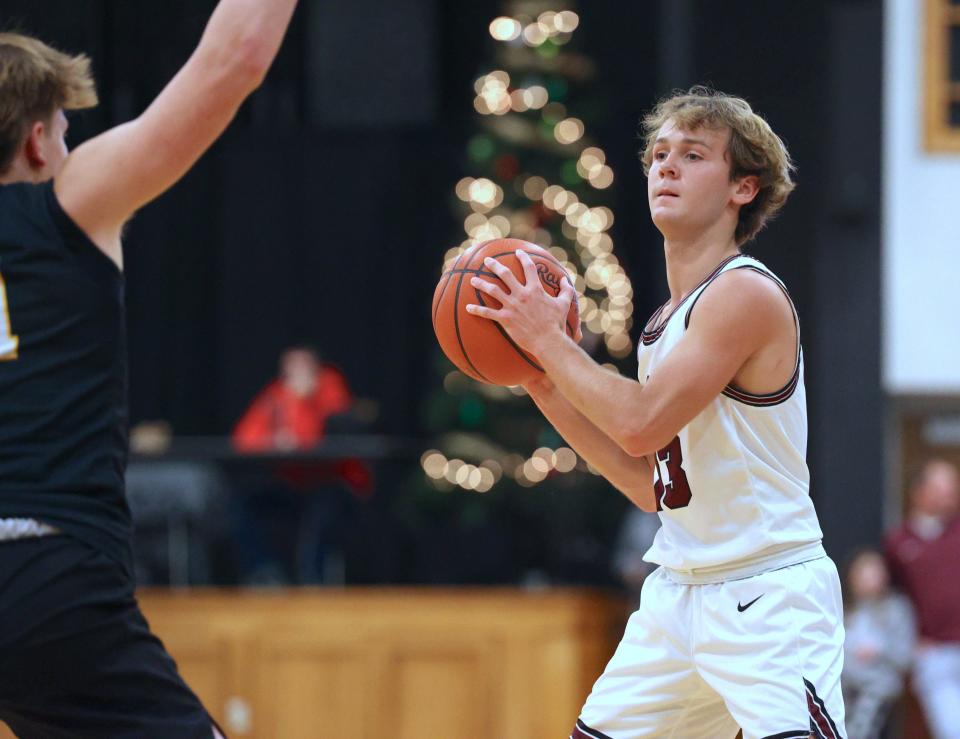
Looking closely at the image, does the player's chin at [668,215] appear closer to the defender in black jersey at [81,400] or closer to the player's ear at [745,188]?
the player's ear at [745,188]

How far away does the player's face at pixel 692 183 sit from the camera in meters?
3.51

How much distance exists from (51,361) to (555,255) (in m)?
7.55

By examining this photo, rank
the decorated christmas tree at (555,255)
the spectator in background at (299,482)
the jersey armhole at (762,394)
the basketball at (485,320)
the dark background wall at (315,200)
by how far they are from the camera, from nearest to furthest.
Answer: the jersey armhole at (762,394) → the basketball at (485,320) → the spectator in background at (299,482) → the decorated christmas tree at (555,255) → the dark background wall at (315,200)

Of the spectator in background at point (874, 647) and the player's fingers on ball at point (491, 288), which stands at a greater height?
the player's fingers on ball at point (491, 288)

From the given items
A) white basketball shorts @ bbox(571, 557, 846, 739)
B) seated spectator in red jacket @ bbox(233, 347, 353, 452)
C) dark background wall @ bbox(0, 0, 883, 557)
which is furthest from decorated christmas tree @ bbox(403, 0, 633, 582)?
white basketball shorts @ bbox(571, 557, 846, 739)

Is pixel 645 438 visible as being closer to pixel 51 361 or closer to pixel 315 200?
pixel 51 361

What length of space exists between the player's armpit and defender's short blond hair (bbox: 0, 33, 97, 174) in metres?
1.32

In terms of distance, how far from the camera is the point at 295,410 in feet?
33.5

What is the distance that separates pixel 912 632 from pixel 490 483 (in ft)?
9.22

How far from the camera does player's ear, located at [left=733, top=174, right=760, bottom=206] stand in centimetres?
355

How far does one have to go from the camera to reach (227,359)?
511 inches

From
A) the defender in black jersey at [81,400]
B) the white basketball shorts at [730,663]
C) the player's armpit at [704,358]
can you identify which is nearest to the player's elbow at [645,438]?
the player's armpit at [704,358]

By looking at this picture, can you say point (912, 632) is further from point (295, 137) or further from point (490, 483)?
point (295, 137)

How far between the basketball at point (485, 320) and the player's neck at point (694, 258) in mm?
269
